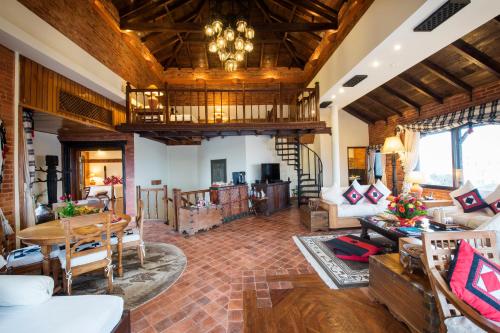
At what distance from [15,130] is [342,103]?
713cm

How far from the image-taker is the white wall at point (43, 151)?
Answer: 5125mm

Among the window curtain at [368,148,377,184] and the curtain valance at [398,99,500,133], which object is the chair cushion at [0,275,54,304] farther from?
the window curtain at [368,148,377,184]

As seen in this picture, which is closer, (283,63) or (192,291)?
(192,291)

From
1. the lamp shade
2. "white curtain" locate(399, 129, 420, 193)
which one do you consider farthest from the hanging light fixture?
"white curtain" locate(399, 129, 420, 193)

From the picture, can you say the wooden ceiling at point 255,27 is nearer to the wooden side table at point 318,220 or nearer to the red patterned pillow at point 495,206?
the wooden side table at point 318,220

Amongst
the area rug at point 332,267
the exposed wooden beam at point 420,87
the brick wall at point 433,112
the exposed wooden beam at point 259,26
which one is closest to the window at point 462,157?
the brick wall at point 433,112

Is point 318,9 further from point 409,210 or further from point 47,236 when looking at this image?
point 47,236

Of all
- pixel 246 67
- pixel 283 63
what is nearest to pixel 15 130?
pixel 246 67

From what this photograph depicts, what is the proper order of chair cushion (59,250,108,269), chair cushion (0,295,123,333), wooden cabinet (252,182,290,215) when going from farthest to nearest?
wooden cabinet (252,182,290,215), chair cushion (59,250,108,269), chair cushion (0,295,123,333)

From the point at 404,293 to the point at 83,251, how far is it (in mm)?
3193

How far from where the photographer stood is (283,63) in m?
8.11

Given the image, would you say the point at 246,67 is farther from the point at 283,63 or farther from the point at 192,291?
the point at 192,291

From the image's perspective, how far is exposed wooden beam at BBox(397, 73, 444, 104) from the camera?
503 cm

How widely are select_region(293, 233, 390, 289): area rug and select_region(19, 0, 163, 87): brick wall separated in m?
5.63
